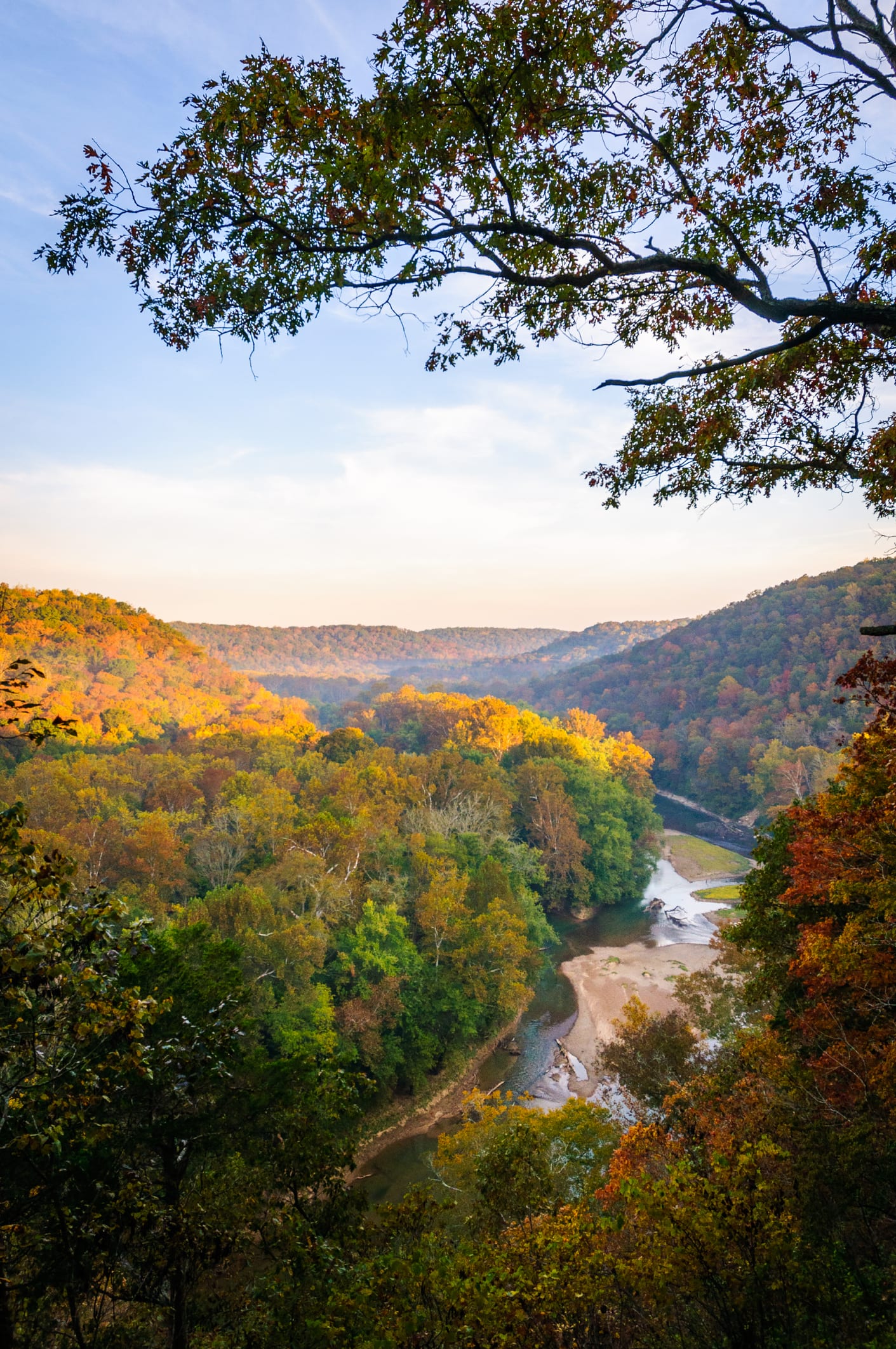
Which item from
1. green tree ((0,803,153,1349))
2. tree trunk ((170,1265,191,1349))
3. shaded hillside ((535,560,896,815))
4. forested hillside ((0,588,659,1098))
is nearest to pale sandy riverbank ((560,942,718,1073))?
forested hillside ((0,588,659,1098))

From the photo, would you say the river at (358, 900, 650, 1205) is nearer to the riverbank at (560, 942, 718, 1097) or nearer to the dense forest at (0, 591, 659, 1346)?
the riverbank at (560, 942, 718, 1097)

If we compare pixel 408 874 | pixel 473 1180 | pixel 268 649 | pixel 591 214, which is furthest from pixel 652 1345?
pixel 268 649

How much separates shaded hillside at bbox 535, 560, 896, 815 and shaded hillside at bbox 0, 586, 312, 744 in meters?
38.9

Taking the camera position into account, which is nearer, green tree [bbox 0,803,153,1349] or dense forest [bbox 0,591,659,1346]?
green tree [bbox 0,803,153,1349]

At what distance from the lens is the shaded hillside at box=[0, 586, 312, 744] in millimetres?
52844

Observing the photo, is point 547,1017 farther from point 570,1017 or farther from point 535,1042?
point 535,1042

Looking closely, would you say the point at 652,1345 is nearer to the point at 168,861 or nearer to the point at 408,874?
the point at 408,874

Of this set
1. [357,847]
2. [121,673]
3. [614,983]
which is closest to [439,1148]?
[357,847]

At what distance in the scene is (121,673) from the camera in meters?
65.1

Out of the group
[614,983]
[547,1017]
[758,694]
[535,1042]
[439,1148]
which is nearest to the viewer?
[439,1148]

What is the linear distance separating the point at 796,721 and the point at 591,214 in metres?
59.9

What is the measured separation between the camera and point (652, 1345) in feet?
Result: 16.0

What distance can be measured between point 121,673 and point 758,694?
67.7m

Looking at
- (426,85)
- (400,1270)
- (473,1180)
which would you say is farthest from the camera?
(473,1180)
